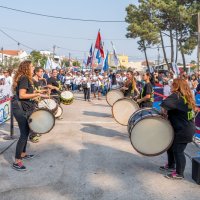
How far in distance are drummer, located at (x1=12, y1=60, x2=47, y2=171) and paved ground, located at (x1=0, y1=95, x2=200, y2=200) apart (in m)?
0.33

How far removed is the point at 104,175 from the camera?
5523mm

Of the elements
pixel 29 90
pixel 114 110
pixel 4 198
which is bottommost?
pixel 4 198

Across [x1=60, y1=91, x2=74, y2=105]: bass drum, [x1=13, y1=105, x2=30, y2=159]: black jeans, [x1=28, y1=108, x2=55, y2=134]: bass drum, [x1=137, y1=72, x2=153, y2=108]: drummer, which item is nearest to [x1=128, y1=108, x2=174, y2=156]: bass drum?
[x1=28, y1=108, x2=55, y2=134]: bass drum

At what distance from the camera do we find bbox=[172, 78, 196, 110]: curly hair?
5.20 metres

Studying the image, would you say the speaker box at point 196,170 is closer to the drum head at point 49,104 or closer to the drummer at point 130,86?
the drum head at point 49,104

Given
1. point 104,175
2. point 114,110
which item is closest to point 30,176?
point 104,175

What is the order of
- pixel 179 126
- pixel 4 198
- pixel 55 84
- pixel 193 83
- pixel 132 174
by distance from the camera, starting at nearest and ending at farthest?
1. pixel 4 198
2. pixel 179 126
3. pixel 132 174
4. pixel 55 84
5. pixel 193 83

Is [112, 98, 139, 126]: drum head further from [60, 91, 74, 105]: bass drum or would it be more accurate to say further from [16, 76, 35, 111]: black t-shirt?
[60, 91, 74, 105]: bass drum

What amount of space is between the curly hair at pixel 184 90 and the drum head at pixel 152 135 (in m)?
0.49

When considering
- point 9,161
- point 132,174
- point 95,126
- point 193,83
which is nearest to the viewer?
point 132,174

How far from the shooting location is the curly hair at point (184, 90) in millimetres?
5195

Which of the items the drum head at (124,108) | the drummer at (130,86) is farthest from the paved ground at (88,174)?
the drummer at (130,86)

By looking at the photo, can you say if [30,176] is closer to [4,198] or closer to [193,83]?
[4,198]

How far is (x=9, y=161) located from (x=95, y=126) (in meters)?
4.29
